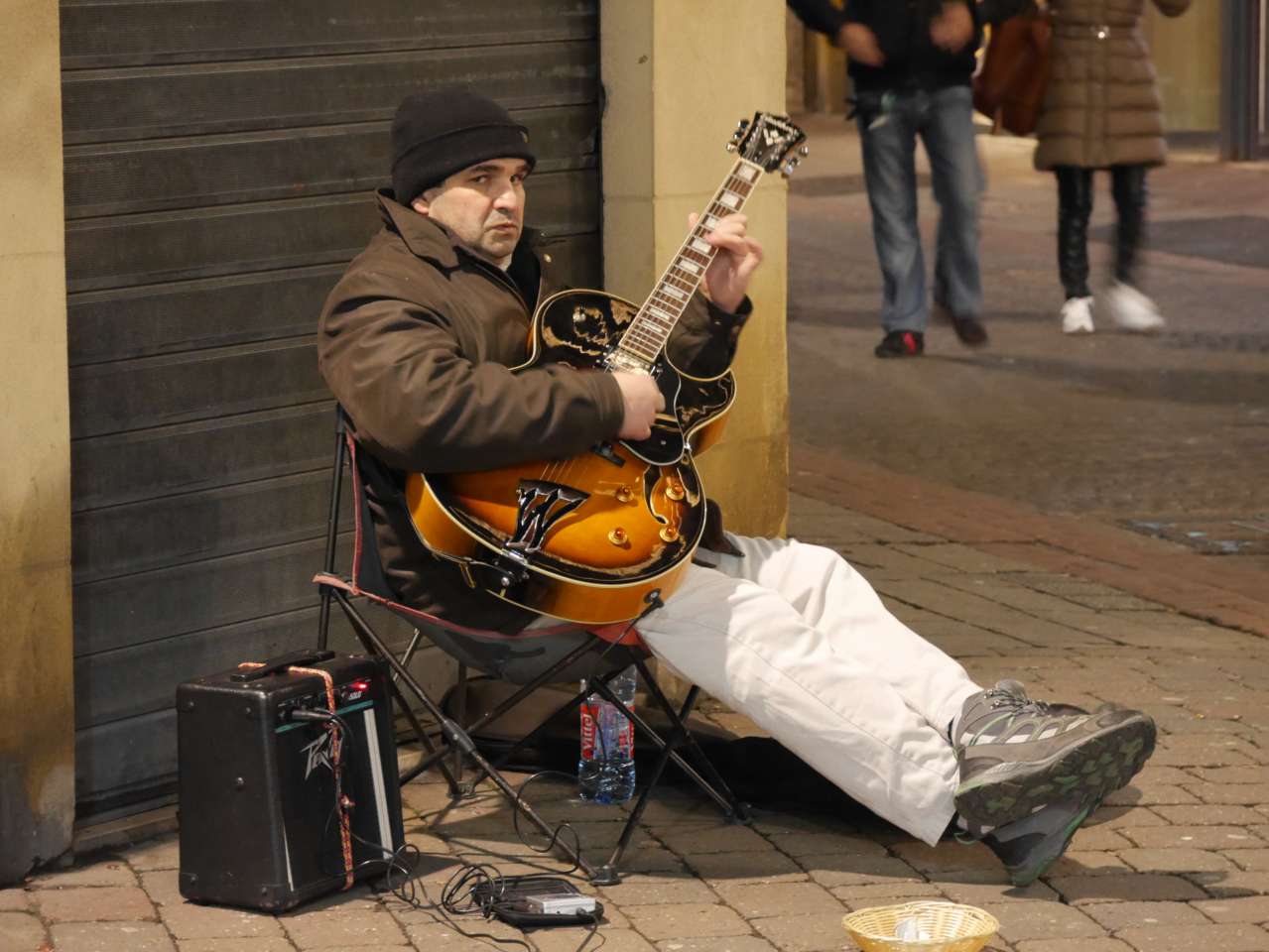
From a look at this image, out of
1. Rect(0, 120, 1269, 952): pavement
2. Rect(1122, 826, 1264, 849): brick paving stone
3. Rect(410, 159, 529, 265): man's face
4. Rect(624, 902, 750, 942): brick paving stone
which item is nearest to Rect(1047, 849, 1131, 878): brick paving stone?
Rect(0, 120, 1269, 952): pavement

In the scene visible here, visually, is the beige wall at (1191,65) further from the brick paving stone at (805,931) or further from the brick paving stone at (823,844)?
the brick paving stone at (805,931)

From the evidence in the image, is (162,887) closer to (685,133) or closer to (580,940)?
(580,940)

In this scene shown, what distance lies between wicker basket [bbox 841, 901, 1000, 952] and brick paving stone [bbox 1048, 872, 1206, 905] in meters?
0.32

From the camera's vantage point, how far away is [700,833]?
5.17 m

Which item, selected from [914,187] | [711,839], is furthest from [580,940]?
[914,187]

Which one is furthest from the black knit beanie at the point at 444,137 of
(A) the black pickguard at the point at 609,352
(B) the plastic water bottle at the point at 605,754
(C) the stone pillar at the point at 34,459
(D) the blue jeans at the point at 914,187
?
(D) the blue jeans at the point at 914,187

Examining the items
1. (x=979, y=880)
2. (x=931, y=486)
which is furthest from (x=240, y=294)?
(x=931, y=486)

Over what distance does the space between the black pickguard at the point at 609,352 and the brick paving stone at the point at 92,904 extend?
4.28 feet

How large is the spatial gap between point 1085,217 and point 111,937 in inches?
326

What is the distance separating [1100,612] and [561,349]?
2.75m

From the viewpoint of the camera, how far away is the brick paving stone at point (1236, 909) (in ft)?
15.2

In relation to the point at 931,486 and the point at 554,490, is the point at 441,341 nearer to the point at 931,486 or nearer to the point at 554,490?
the point at 554,490

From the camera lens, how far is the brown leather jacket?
15.1 ft

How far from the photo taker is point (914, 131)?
11.2 meters
